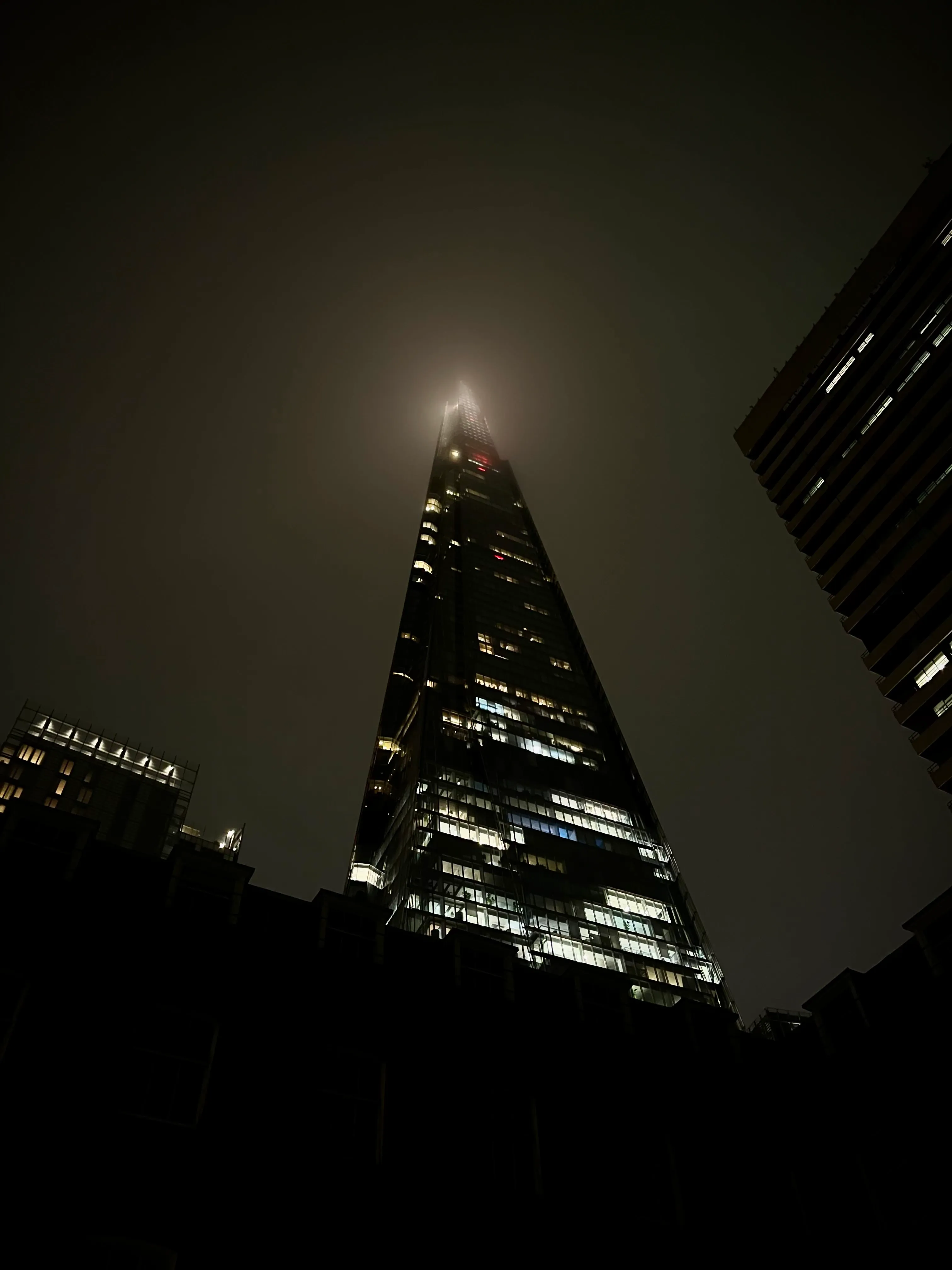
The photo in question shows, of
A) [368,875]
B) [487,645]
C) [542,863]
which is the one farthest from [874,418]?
[368,875]

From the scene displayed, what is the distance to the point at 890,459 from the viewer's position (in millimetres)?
77625

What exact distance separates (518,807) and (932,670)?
64.9m

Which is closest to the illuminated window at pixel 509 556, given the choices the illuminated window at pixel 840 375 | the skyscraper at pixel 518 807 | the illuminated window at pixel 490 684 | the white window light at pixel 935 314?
the skyscraper at pixel 518 807

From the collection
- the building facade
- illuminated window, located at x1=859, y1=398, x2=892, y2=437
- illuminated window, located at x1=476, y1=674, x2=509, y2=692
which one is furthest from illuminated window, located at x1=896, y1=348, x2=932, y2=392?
the building facade

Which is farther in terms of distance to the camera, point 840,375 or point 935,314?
point 840,375

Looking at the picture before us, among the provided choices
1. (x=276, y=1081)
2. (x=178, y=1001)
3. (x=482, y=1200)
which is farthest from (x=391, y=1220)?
(x=178, y=1001)

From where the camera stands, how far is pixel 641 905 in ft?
375

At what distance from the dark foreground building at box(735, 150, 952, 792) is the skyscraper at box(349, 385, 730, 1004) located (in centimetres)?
5030

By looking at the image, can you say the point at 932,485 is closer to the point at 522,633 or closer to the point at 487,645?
the point at 487,645

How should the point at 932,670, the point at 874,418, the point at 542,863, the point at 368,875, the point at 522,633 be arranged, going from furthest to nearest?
the point at 522,633 < the point at 368,875 < the point at 542,863 < the point at 874,418 < the point at 932,670

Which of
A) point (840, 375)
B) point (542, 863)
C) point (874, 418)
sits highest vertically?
point (840, 375)

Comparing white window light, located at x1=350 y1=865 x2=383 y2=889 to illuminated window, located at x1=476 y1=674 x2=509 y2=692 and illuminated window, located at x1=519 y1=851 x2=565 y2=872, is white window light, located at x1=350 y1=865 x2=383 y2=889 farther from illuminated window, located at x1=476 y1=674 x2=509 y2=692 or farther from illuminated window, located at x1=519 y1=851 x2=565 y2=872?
illuminated window, located at x1=476 y1=674 x2=509 y2=692

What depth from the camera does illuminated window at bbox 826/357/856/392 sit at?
86250 mm

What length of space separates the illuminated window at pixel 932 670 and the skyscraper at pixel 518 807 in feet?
168
